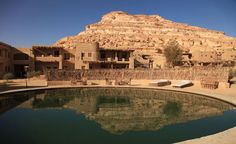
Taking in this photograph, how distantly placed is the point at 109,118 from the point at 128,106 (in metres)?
3.69

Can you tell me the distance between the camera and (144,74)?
29.9 meters

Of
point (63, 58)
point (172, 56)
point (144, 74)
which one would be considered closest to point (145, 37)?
point (172, 56)

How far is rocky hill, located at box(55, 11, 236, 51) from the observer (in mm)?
64000

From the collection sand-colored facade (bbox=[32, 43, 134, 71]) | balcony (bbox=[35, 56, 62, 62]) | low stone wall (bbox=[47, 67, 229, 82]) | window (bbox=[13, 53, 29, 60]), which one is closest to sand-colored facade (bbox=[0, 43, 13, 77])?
window (bbox=[13, 53, 29, 60])

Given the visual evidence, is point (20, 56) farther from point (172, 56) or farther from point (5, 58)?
point (172, 56)

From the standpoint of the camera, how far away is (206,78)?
2619 cm

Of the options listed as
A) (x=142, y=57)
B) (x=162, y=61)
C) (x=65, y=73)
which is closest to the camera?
(x=65, y=73)

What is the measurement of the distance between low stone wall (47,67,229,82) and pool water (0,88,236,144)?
7.87 metres

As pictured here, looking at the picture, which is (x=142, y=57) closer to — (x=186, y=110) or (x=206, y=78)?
(x=206, y=78)

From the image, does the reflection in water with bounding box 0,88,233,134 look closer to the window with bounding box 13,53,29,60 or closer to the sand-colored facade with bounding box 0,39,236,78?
the sand-colored facade with bounding box 0,39,236,78

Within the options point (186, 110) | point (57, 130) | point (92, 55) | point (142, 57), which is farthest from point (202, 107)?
point (142, 57)

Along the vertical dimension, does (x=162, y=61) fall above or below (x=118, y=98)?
above

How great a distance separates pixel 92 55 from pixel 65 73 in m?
12.6

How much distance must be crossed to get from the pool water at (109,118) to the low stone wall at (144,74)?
7.87 meters
